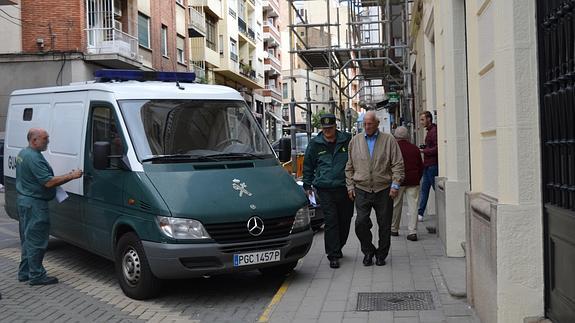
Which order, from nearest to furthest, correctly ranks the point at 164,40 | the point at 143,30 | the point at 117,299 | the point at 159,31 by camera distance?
the point at 117,299 < the point at 143,30 < the point at 159,31 < the point at 164,40

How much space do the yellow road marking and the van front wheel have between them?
1212mm

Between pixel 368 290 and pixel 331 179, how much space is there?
63.2 inches

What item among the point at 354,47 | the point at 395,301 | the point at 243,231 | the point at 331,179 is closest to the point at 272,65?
the point at 354,47

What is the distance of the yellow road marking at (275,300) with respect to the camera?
5685 millimetres

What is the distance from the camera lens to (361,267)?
24.9ft

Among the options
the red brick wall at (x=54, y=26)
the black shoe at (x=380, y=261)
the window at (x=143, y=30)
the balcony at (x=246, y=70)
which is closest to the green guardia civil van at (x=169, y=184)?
the black shoe at (x=380, y=261)

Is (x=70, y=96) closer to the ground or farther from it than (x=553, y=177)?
farther from it

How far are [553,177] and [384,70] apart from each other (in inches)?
784

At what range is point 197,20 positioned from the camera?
37.8 m

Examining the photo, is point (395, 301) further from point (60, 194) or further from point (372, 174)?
point (60, 194)

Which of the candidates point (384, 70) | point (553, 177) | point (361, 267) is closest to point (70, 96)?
point (361, 267)

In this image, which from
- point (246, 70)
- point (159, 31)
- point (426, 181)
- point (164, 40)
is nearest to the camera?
point (426, 181)

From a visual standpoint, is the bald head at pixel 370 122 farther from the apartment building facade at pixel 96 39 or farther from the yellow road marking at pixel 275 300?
the apartment building facade at pixel 96 39

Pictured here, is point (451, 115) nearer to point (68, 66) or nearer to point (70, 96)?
point (70, 96)
